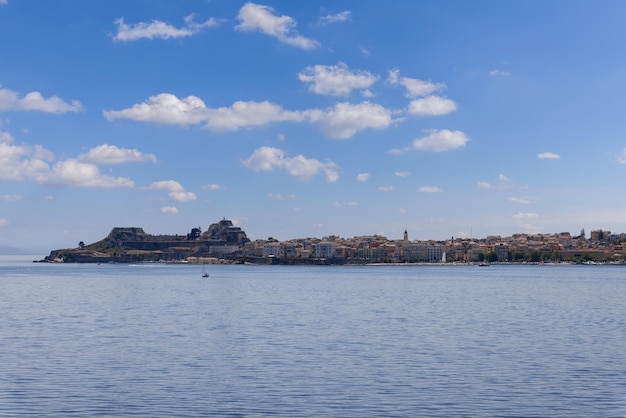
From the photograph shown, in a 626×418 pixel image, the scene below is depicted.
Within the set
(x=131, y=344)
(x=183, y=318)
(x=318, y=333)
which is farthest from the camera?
(x=183, y=318)

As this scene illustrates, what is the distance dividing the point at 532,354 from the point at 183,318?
24.3 m

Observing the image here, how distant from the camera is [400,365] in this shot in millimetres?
29016

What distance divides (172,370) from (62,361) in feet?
16.0

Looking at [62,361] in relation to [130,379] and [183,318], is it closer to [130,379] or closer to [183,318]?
[130,379]

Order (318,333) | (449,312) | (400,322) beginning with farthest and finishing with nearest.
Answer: (449,312), (400,322), (318,333)

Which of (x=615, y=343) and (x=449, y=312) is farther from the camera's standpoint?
(x=449, y=312)

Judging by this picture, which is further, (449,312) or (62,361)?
(449,312)

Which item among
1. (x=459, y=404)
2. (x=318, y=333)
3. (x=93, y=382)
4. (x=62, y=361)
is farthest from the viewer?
(x=318, y=333)

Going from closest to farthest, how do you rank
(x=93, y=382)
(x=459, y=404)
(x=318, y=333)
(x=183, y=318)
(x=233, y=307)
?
(x=459, y=404) → (x=93, y=382) → (x=318, y=333) → (x=183, y=318) → (x=233, y=307)

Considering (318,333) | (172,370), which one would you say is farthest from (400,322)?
(172,370)

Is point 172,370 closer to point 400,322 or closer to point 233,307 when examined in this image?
point 400,322

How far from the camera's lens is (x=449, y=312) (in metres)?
53.6

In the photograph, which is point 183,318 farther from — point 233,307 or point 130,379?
point 130,379

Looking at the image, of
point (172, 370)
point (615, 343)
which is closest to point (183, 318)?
point (172, 370)
